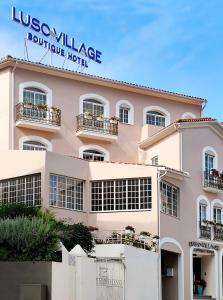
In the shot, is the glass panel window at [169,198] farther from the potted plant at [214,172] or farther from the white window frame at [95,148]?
the white window frame at [95,148]

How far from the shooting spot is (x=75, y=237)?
33188 millimetres

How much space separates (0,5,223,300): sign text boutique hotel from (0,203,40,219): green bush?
261 centimetres

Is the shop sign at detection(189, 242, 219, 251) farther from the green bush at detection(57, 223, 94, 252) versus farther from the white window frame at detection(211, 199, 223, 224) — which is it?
the green bush at detection(57, 223, 94, 252)

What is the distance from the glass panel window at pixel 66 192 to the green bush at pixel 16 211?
3.17m

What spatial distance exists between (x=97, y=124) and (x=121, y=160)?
3.20 m

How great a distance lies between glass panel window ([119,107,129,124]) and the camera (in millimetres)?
48281

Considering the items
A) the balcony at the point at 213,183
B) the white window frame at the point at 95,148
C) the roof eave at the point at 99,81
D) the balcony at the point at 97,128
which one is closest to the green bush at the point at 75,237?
the white window frame at the point at 95,148

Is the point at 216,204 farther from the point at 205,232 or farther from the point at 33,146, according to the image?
the point at 33,146

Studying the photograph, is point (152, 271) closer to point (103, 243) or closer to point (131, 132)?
point (103, 243)

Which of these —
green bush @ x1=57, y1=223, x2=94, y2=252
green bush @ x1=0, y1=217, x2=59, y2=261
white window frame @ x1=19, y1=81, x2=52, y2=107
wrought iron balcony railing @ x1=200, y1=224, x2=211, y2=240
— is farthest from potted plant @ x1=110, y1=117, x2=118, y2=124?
green bush @ x1=0, y1=217, x2=59, y2=261

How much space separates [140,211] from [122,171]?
8.50ft

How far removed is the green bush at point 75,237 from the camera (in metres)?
32.8

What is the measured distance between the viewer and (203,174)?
44.7 m

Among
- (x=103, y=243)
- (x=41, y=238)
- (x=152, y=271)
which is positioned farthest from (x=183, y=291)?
(x=41, y=238)
